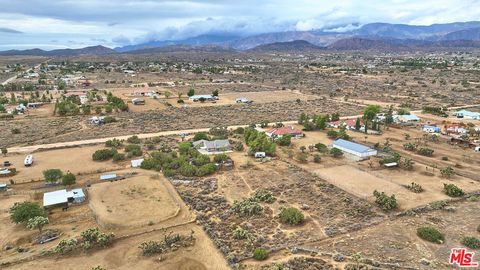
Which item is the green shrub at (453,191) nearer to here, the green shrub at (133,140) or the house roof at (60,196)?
the house roof at (60,196)

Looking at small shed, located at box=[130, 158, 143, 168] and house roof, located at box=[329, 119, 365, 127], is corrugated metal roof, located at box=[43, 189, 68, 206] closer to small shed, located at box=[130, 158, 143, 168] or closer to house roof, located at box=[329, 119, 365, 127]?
small shed, located at box=[130, 158, 143, 168]

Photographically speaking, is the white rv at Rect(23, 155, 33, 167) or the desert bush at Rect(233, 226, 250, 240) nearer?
the desert bush at Rect(233, 226, 250, 240)

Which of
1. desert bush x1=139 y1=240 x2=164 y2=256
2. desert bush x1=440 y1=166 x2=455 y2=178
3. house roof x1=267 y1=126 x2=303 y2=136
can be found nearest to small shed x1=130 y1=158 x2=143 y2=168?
desert bush x1=139 y1=240 x2=164 y2=256

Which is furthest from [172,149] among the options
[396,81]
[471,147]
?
[396,81]

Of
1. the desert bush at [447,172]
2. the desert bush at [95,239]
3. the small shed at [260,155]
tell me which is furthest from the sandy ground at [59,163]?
the desert bush at [447,172]

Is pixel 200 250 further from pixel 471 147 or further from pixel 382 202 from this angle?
pixel 471 147

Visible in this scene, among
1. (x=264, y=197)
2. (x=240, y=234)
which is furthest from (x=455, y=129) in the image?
(x=240, y=234)

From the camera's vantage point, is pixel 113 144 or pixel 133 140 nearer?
pixel 113 144

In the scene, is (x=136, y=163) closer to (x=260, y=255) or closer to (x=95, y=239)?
(x=95, y=239)
